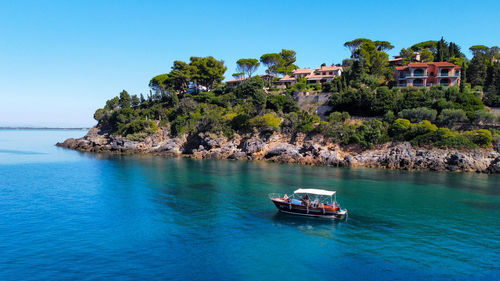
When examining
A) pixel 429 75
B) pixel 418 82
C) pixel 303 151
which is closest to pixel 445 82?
pixel 429 75

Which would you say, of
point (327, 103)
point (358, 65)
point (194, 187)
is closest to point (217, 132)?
point (327, 103)

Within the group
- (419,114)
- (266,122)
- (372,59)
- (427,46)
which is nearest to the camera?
(419,114)

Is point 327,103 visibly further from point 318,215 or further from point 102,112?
point 102,112

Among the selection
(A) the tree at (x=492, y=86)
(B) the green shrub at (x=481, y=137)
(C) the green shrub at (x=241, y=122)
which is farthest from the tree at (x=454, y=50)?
(C) the green shrub at (x=241, y=122)

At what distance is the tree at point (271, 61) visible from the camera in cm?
12000

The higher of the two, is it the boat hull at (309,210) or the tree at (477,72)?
the tree at (477,72)

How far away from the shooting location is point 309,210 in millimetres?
34281

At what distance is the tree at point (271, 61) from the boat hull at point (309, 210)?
92.8 meters

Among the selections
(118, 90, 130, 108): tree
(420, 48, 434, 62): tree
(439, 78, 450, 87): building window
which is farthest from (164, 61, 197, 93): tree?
(439, 78, 450, 87): building window

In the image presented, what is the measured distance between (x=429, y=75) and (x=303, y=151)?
44018 millimetres

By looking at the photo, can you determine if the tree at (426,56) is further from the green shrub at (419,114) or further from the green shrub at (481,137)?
the green shrub at (481,137)

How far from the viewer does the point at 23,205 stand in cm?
3700

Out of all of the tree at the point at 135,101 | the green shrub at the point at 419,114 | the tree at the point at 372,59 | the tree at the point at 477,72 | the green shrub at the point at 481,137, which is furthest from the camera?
the tree at the point at 135,101

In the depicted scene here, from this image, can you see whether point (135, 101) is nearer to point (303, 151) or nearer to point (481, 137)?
point (303, 151)
